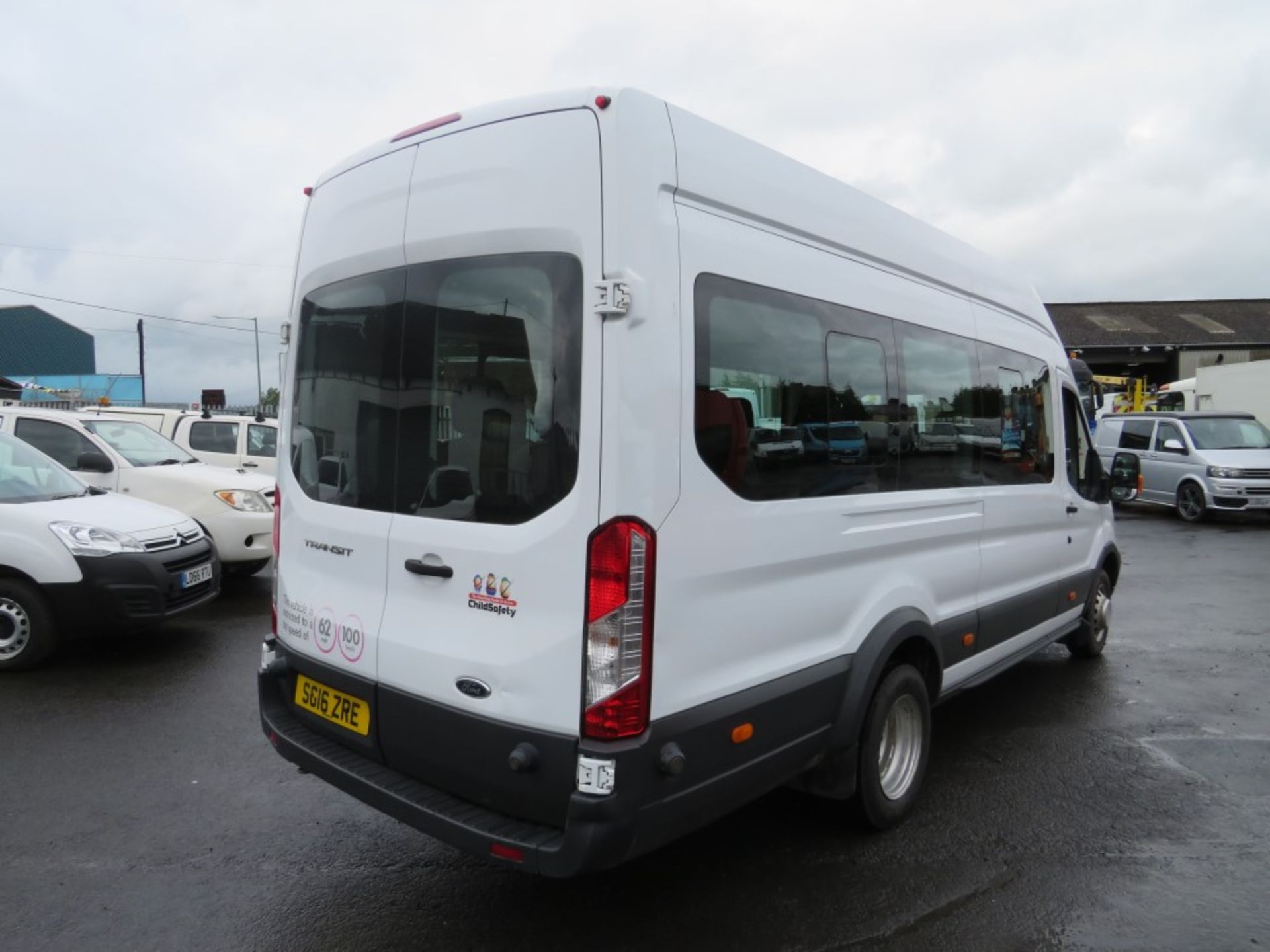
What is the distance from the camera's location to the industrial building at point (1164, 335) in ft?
111

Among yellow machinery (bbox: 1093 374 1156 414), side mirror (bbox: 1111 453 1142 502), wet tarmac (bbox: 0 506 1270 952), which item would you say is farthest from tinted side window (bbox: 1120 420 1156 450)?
wet tarmac (bbox: 0 506 1270 952)

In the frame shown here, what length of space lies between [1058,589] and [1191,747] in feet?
3.55

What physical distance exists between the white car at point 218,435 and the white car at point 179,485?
3.01 meters

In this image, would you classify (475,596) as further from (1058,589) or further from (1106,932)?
(1058,589)

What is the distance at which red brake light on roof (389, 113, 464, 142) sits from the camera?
9.42 ft

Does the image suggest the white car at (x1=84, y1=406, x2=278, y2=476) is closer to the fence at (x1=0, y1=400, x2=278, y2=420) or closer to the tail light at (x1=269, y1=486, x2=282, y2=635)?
the fence at (x1=0, y1=400, x2=278, y2=420)

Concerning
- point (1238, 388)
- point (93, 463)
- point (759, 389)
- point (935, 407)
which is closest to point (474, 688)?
point (759, 389)

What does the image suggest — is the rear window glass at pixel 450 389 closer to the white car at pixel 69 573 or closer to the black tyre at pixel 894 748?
the black tyre at pixel 894 748

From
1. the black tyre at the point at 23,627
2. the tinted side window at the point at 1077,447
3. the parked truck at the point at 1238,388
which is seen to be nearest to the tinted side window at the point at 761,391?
the tinted side window at the point at 1077,447

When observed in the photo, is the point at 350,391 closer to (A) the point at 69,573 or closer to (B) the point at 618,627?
(B) the point at 618,627

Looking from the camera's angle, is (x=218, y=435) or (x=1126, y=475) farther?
(x=218, y=435)

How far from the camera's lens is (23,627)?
5.53 metres

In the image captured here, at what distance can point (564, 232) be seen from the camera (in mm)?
2508

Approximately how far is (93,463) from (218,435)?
497cm
